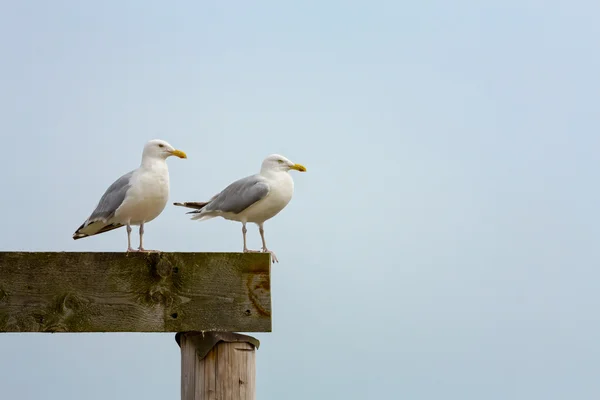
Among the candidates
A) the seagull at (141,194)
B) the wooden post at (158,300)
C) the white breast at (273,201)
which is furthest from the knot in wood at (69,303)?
the white breast at (273,201)

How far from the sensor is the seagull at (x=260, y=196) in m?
9.52

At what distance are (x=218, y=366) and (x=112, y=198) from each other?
4.11m

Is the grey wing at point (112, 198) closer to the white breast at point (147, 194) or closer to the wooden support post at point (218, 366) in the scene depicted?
the white breast at point (147, 194)

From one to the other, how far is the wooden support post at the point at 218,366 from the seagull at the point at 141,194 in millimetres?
3407

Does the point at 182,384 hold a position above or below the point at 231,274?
below

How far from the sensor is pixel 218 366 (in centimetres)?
426

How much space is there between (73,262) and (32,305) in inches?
11.8

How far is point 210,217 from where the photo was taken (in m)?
10.2

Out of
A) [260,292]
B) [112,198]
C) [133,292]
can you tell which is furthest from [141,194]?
[260,292]

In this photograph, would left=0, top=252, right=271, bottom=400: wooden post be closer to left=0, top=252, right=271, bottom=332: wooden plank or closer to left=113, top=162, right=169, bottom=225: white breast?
left=0, top=252, right=271, bottom=332: wooden plank

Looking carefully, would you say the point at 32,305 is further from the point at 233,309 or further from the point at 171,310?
the point at 233,309

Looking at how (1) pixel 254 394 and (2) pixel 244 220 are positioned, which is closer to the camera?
(1) pixel 254 394

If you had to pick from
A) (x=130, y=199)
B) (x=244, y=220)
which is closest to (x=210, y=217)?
(x=244, y=220)

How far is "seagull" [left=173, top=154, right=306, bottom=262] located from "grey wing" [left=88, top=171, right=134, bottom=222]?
5.62 feet
